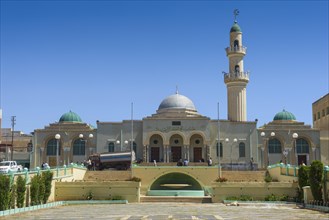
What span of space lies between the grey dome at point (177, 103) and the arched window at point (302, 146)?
1246 centimetres

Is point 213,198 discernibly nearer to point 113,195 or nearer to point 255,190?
point 255,190

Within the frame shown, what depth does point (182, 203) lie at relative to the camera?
32.8 meters

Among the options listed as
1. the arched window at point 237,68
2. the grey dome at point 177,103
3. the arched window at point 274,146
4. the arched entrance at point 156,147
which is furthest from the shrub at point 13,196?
the arched window at point 274,146

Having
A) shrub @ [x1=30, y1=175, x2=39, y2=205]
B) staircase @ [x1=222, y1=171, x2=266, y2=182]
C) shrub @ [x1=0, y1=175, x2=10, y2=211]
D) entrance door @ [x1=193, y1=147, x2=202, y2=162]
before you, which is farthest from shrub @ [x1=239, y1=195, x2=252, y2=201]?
entrance door @ [x1=193, y1=147, x2=202, y2=162]

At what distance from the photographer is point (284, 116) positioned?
59.5 m

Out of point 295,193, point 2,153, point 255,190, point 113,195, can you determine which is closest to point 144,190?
point 113,195

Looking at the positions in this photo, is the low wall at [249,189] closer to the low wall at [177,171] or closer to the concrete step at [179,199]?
the concrete step at [179,199]

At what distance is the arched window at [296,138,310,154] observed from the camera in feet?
183

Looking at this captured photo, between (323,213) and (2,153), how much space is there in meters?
57.3

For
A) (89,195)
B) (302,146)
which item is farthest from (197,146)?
(89,195)

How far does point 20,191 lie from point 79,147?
1218 inches

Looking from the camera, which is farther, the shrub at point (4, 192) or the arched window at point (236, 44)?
the arched window at point (236, 44)

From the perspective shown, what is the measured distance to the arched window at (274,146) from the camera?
5556 cm

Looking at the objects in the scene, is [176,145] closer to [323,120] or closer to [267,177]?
[267,177]
